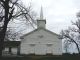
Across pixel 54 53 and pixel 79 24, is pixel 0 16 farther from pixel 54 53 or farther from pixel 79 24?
pixel 79 24

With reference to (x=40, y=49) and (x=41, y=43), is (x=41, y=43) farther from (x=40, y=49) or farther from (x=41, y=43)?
(x=40, y=49)

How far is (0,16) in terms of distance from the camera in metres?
23.3

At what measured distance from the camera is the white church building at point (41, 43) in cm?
4894

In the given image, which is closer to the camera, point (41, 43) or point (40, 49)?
point (40, 49)

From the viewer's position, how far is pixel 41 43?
4962 centimetres

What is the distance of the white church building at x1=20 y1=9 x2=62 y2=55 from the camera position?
4894cm

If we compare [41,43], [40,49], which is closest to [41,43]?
[41,43]

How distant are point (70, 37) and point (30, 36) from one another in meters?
15.8

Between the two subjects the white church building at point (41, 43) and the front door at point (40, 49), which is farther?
the white church building at point (41, 43)

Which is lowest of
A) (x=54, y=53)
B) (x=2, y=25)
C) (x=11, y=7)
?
(x=54, y=53)

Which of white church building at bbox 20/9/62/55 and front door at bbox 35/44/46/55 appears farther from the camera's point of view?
white church building at bbox 20/9/62/55

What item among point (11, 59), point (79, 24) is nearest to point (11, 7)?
point (11, 59)

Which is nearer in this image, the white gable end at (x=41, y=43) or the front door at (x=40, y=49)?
the front door at (x=40, y=49)

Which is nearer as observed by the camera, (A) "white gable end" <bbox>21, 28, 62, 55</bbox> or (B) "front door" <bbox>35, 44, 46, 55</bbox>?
(B) "front door" <bbox>35, 44, 46, 55</bbox>
